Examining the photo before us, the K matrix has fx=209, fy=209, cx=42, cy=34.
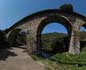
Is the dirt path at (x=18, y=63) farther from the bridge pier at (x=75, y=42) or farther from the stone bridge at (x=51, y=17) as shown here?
the bridge pier at (x=75, y=42)

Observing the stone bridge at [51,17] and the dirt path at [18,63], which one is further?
the stone bridge at [51,17]

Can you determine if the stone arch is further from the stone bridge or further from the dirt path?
the dirt path

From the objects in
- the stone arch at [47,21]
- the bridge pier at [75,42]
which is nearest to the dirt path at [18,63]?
the stone arch at [47,21]

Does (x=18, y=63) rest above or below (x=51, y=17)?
below

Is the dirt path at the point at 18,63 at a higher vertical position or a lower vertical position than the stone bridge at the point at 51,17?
lower

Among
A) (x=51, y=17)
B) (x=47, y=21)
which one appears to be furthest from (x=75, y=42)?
(x=47, y=21)

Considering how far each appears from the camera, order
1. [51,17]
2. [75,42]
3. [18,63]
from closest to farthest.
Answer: [18,63] < [75,42] < [51,17]

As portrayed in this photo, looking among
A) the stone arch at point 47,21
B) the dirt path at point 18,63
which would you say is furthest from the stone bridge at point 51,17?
the dirt path at point 18,63

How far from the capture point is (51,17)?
95.7 ft

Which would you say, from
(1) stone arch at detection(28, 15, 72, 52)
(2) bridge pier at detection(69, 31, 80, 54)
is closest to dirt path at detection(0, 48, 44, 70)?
(1) stone arch at detection(28, 15, 72, 52)

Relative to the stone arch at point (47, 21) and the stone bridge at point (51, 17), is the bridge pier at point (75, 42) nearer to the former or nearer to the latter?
the stone bridge at point (51, 17)

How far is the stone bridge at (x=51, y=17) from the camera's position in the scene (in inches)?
1094

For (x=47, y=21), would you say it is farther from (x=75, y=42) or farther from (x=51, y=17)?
(x=75, y=42)

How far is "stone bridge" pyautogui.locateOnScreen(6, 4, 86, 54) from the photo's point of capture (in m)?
27.8
